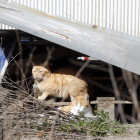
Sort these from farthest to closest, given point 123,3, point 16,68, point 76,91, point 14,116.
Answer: point 123,3 < point 16,68 < point 76,91 < point 14,116

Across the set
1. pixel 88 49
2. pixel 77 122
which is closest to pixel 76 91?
pixel 77 122

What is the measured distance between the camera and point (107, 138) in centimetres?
338

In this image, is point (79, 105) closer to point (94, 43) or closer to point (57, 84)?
point (57, 84)

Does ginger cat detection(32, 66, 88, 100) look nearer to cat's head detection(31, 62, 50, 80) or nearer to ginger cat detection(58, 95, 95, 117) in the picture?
cat's head detection(31, 62, 50, 80)

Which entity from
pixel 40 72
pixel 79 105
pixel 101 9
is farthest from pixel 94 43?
pixel 101 9

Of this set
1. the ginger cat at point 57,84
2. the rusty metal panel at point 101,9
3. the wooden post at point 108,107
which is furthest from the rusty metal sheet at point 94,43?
the rusty metal panel at point 101,9

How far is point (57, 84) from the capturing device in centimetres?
505

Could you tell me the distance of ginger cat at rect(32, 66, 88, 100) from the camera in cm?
495

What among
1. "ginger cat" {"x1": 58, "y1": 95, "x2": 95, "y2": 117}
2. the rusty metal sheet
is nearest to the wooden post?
"ginger cat" {"x1": 58, "y1": 95, "x2": 95, "y2": 117}

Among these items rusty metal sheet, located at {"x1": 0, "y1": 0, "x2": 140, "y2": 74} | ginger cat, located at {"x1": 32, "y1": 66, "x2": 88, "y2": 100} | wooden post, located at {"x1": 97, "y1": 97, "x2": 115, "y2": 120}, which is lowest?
wooden post, located at {"x1": 97, "y1": 97, "x2": 115, "y2": 120}

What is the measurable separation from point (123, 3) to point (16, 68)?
126 inches

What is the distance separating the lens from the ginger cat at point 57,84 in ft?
16.2

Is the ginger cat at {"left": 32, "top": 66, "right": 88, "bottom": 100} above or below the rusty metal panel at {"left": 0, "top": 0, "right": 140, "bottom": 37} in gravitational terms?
below

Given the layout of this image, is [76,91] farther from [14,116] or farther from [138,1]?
[138,1]
